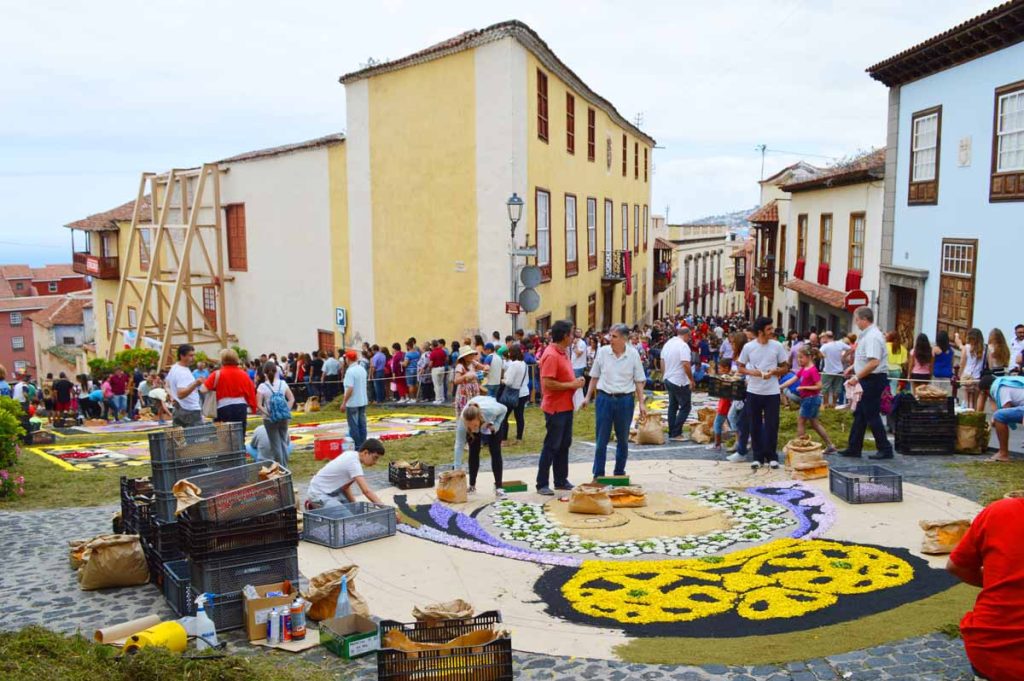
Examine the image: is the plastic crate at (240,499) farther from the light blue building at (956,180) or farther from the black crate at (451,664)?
the light blue building at (956,180)

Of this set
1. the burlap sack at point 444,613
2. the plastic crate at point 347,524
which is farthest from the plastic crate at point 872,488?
the burlap sack at point 444,613

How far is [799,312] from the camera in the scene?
35.6 metres

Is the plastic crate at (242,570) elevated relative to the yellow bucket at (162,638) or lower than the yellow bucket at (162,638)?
elevated

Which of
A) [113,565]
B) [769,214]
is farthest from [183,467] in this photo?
[769,214]

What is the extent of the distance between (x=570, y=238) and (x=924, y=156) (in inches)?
434

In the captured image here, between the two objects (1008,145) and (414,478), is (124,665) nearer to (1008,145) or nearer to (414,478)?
(414,478)

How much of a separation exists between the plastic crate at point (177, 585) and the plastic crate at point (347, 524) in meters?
1.58

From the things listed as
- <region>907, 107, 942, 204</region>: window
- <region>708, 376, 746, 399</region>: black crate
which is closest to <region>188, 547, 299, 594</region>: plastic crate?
<region>708, 376, 746, 399</region>: black crate

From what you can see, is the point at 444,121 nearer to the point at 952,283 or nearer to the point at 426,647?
the point at 952,283

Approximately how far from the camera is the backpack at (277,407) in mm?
11445

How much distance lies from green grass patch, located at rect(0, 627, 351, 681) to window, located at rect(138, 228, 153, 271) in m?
34.5

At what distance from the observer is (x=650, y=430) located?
543 inches

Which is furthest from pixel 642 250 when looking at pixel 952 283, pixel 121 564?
pixel 121 564

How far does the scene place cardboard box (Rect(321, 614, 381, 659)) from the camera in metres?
5.99
